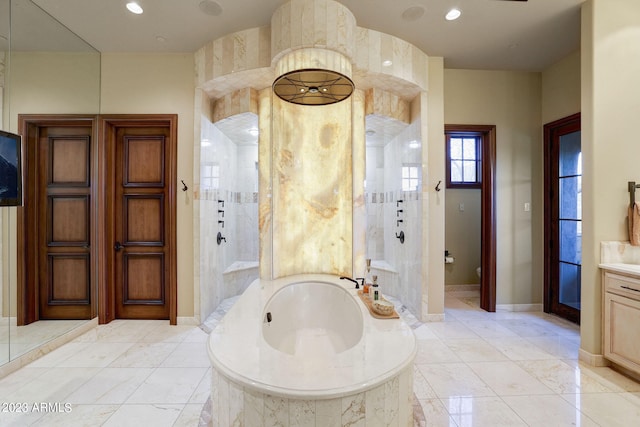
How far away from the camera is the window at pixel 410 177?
3.34m

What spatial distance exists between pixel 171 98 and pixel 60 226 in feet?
6.00

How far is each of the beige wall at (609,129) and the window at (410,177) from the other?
1.46m

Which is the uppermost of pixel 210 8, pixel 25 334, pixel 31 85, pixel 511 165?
pixel 210 8

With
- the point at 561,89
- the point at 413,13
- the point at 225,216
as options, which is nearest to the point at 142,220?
the point at 225,216

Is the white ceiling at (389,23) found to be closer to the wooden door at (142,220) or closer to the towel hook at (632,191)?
the wooden door at (142,220)

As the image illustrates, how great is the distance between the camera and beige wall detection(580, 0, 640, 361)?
2338 mm

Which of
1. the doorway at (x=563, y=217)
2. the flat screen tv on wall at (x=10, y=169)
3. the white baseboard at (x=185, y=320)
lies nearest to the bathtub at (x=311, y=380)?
the white baseboard at (x=185, y=320)

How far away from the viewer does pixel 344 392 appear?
1.12 meters

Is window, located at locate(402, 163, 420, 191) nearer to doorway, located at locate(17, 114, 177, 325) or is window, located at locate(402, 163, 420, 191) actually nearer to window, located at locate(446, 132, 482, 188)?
window, located at locate(446, 132, 482, 188)

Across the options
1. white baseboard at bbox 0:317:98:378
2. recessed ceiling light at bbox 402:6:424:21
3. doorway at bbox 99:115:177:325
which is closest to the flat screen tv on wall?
doorway at bbox 99:115:177:325

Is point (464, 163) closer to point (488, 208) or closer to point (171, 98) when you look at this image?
point (488, 208)

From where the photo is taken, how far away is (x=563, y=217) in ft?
11.2

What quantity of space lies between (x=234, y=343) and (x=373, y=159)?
3681 mm

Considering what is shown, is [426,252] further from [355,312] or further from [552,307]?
[552,307]
